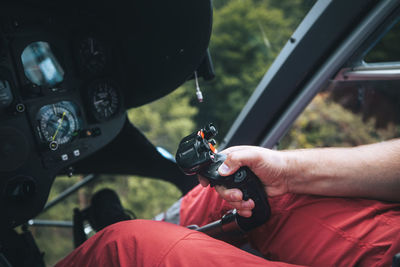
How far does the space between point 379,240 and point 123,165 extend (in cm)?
137

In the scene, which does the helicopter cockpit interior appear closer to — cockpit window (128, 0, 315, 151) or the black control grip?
cockpit window (128, 0, 315, 151)

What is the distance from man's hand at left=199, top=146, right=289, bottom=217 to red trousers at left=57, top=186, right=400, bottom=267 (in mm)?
62

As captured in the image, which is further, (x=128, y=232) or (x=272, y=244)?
(x=272, y=244)

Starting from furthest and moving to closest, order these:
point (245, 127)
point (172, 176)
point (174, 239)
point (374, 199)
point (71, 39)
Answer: point (172, 176) → point (245, 127) → point (71, 39) → point (374, 199) → point (174, 239)

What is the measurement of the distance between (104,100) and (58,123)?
0.81ft

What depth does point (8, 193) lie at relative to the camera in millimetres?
1151

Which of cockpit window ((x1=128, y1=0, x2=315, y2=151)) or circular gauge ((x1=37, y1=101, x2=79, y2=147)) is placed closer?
circular gauge ((x1=37, y1=101, x2=79, y2=147))

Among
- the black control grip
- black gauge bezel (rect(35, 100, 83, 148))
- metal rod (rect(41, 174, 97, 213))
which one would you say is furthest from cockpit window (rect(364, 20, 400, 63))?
metal rod (rect(41, 174, 97, 213))

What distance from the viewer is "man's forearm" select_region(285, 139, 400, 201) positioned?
88 cm

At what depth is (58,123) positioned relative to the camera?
1.33 m

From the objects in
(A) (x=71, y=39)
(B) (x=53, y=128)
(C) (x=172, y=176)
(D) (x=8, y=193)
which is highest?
(A) (x=71, y=39)

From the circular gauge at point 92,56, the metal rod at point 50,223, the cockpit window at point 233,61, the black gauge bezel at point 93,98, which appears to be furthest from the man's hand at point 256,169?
the metal rod at point 50,223

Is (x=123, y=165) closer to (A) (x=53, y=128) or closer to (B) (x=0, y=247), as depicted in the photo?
(A) (x=53, y=128)

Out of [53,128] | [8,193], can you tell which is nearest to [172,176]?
[53,128]
